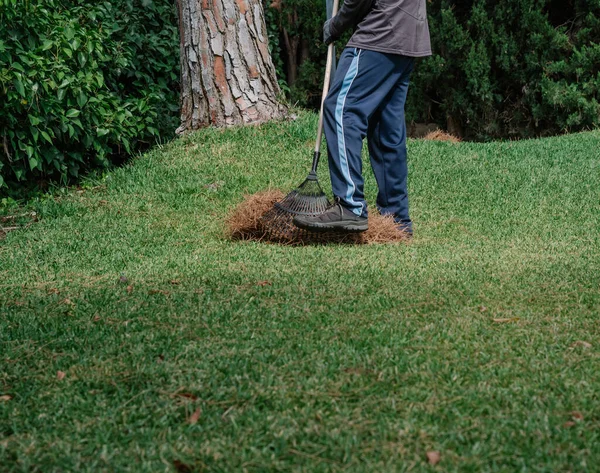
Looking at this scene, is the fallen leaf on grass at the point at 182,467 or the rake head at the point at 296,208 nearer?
the fallen leaf on grass at the point at 182,467

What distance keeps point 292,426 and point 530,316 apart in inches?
55.2

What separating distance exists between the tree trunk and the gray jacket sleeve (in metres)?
2.48

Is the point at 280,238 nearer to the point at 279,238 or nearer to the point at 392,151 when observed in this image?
the point at 279,238

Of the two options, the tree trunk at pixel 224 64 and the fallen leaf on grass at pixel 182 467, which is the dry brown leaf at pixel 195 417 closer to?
the fallen leaf on grass at pixel 182 467

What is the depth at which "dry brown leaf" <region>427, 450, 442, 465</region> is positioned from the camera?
224 cm

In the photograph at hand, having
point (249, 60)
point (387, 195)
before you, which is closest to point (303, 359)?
point (387, 195)

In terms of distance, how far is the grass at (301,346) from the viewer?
2342 millimetres

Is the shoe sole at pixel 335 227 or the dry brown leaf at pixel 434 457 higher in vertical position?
the shoe sole at pixel 335 227

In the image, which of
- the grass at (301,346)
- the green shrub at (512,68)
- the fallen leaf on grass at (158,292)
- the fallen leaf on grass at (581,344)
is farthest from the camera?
the green shrub at (512,68)

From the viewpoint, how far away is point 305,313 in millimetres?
3457

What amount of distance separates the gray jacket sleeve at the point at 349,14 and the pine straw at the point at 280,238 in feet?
3.73

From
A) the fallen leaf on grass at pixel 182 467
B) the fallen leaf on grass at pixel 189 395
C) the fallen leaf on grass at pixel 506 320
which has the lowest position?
the fallen leaf on grass at pixel 506 320

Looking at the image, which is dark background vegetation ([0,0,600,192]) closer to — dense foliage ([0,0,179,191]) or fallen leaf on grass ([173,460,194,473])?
dense foliage ([0,0,179,191])

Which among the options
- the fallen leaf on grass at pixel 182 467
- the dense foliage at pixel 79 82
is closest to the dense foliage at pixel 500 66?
the dense foliage at pixel 79 82
